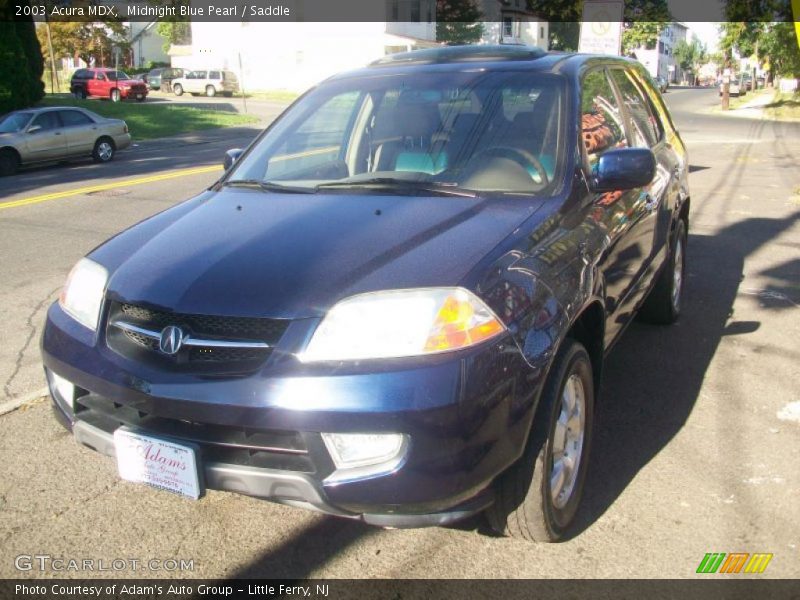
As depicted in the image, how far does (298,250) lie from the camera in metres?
2.91

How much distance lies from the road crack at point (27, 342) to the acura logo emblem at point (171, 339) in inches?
91.4

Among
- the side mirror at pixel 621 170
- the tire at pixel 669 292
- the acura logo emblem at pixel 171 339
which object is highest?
the side mirror at pixel 621 170

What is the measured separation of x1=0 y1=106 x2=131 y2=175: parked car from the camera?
648 inches

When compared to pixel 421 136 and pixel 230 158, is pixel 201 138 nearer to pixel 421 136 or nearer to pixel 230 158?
pixel 230 158

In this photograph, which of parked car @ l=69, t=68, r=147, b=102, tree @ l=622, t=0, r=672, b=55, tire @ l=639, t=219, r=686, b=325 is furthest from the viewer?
tree @ l=622, t=0, r=672, b=55

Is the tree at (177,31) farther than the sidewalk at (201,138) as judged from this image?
Yes

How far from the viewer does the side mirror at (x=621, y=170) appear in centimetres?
344

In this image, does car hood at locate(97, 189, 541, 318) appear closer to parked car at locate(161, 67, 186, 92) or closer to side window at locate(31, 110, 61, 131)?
side window at locate(31, 110, 61, 131)

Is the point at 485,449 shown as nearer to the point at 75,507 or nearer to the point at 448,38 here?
the point at 75,507

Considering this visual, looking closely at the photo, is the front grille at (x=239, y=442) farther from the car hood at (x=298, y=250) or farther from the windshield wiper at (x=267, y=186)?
the windshield wiper at (x=267, y=186)

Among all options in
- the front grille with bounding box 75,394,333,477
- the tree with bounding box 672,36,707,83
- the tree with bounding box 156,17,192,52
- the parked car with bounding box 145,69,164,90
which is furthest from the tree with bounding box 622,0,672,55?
the tree with bounding box 672,36,707,83

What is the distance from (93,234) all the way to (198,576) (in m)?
7.25

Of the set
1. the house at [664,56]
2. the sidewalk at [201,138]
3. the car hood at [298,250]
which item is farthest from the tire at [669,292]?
the house at [664,56]

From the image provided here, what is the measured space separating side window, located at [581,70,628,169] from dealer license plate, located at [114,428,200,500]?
7.24ft
